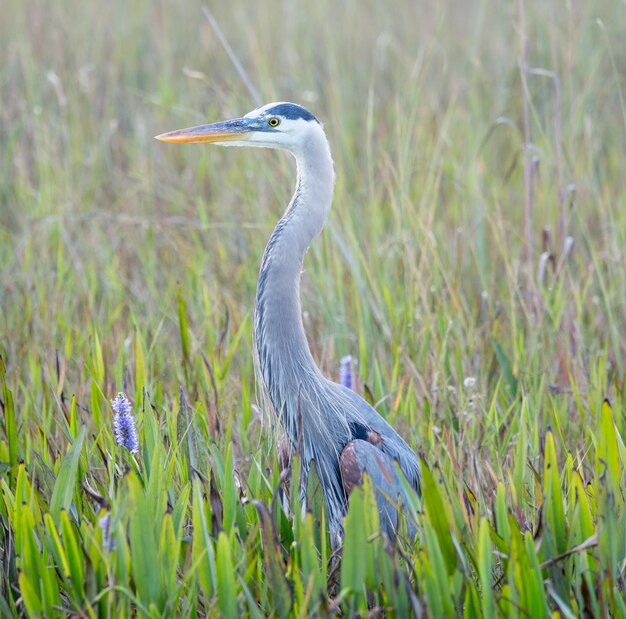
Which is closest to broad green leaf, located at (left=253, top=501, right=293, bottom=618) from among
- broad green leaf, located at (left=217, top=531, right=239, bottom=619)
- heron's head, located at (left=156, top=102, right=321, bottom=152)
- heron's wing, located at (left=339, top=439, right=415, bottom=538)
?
broad green leaf, located at (left=217, top=531, right=239, bottom=619)

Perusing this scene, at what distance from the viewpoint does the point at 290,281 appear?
89.4 inches

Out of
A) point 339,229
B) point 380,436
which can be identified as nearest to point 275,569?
point 380,436

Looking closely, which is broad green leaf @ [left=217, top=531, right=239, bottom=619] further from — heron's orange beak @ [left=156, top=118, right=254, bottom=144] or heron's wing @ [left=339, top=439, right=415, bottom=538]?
heron's orange beak @ [left=156, top=118, right=254, bottom=144]

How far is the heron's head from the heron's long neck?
0.11 feet

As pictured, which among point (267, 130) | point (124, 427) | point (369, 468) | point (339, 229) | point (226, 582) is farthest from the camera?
point (339, 229)

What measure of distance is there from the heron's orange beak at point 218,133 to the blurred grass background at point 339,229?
390mm

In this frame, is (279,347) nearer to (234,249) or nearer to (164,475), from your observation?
(164,475)

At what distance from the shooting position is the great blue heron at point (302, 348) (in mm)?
2277

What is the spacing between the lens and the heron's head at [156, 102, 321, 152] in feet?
7.72

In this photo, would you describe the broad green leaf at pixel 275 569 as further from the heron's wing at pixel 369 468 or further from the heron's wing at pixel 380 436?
the heron's wing at pixel 380 436

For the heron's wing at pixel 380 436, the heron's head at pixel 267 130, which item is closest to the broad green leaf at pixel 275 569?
the heron's wing at pixel 380 436

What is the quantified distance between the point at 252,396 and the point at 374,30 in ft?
11.5

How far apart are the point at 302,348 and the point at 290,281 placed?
17 centimetres

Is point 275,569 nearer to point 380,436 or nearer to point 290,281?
point 380,436
